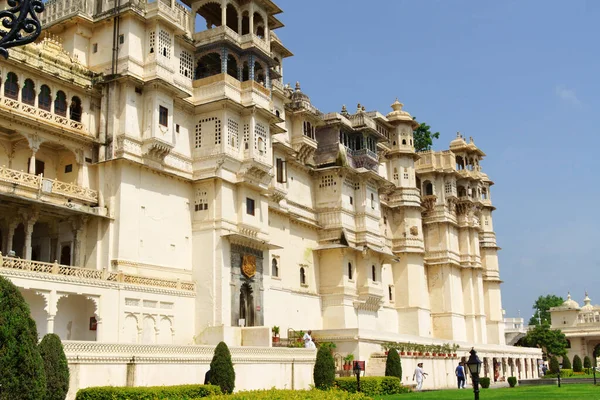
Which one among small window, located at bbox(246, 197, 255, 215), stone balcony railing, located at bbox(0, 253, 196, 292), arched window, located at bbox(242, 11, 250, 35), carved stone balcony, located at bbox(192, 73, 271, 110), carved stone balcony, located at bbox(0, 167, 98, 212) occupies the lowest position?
stone balcony railing, located at bbox(0, 253, 196, 292)

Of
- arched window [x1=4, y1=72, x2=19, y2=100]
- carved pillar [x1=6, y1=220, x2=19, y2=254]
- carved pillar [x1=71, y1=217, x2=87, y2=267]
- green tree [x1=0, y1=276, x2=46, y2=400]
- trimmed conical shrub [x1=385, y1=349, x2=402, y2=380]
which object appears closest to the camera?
green tree [x1=0, y1=276, x2=46, y2=400]

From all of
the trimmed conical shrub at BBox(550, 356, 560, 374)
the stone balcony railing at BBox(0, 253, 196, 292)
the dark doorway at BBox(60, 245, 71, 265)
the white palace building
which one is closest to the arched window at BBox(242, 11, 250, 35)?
the white palace building

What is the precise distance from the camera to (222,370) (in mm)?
24156

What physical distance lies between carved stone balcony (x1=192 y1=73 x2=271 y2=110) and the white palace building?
3.4 inches

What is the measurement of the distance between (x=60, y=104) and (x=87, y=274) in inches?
317

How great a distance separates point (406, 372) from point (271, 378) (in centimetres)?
1232

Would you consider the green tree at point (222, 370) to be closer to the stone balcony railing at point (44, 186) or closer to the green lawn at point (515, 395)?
the green lawn at point (515, 395)

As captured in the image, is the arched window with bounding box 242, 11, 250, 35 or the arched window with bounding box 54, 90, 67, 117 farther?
the arched window with bounding box 242, 11, 250, 35

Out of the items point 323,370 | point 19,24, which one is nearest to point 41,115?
point 323,370

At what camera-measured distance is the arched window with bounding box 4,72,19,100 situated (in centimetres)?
2917

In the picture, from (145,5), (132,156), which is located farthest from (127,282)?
(145,5)

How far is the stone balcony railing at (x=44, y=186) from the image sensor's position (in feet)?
90.9

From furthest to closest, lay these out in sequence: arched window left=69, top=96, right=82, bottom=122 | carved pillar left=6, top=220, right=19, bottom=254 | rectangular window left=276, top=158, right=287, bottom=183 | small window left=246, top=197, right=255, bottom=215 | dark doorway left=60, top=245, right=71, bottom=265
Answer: rectangular window left=276, top=158, right=287, bottom=183 < small window left=246, top=197, right=255, bottom=215 < arched window left=69, top=96, right=82, bottom=122 < dark doorway left=60, top=245, right=71, bottom=265 < carved pillar left=6, top=220, right=19, bottom=254

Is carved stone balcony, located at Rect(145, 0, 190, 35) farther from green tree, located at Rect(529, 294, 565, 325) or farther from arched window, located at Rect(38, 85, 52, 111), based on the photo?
green tree, located at Rect(529, 294, 565, 325)
